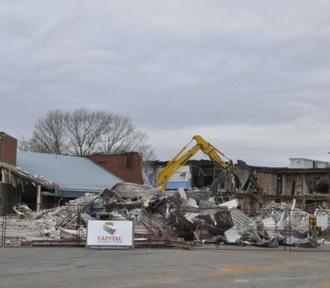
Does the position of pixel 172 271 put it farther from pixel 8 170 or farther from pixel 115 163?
pixel 115 163

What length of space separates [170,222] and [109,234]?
8.48 meters

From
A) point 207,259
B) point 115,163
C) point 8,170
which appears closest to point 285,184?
point 115,163

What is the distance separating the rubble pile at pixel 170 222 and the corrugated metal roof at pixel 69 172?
37.1ft

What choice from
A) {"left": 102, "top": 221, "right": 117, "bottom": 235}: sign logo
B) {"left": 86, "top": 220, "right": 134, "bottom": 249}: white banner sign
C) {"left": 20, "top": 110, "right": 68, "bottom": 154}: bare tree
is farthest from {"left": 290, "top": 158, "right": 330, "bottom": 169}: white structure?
{"left": 102, "top": 221, "right": 117, "bottom": 235}: sign logo

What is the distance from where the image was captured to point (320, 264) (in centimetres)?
2117

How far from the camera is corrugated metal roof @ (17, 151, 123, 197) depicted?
5097 centimetres

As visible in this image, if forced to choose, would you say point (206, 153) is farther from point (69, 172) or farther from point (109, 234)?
point (109, 234)

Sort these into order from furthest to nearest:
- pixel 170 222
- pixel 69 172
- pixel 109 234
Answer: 1. pixel 69 172
2. pixel 170 222
3. pixel 109 234

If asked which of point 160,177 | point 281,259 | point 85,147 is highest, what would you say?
point 85,147

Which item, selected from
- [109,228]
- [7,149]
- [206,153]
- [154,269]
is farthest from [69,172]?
[154,269]

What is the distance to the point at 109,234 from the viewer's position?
2536cm

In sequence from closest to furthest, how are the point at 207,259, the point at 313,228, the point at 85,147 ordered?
the point at 207,259 < the point at 313,228 < the point at 85,147

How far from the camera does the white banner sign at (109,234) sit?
25203 mm

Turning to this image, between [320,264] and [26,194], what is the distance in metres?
33.6
